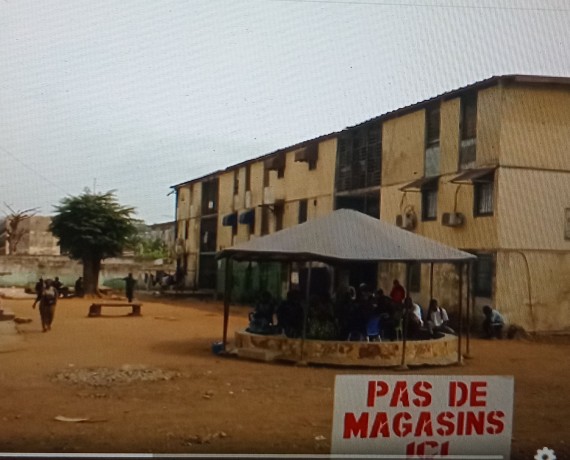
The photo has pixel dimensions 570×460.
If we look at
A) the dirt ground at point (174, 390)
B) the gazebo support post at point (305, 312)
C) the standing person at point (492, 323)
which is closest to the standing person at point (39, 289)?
the dirt ground at point (174, 390)

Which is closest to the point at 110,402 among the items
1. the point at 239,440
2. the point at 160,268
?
the point at 239,440

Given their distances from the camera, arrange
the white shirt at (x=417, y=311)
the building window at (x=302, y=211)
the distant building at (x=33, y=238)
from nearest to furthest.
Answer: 1. the distant building at (x=33, y=238)
2. the building window at (x=302, y=211)
3. the white shirt at (x=417, y=311)

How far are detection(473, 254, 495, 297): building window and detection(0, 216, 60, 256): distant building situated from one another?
11.1 feet

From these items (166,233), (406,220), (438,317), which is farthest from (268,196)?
(438,317)

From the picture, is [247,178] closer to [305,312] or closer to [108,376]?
Answer: [108,376]

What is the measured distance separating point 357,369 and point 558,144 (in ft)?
7.38

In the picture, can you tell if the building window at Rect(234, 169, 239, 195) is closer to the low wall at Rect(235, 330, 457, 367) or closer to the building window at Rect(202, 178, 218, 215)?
the building window at Rect(202, 178, 218, 215)

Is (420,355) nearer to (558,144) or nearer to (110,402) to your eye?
(558,144)

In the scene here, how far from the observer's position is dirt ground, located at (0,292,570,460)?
376 centimetres

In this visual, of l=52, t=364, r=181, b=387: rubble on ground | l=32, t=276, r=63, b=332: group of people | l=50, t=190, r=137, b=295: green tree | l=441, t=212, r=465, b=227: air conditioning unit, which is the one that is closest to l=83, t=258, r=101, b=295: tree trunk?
l=50, t=190, r=137, b=295: green tree

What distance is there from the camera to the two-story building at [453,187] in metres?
4.86

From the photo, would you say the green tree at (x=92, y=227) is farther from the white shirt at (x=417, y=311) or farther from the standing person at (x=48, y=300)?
the white shirt at (x=417, y=311)

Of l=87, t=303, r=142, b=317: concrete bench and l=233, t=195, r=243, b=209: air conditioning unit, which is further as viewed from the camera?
l=233, t=195, r=243, b=209: air conditioning unit

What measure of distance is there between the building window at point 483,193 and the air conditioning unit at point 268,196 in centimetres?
147
